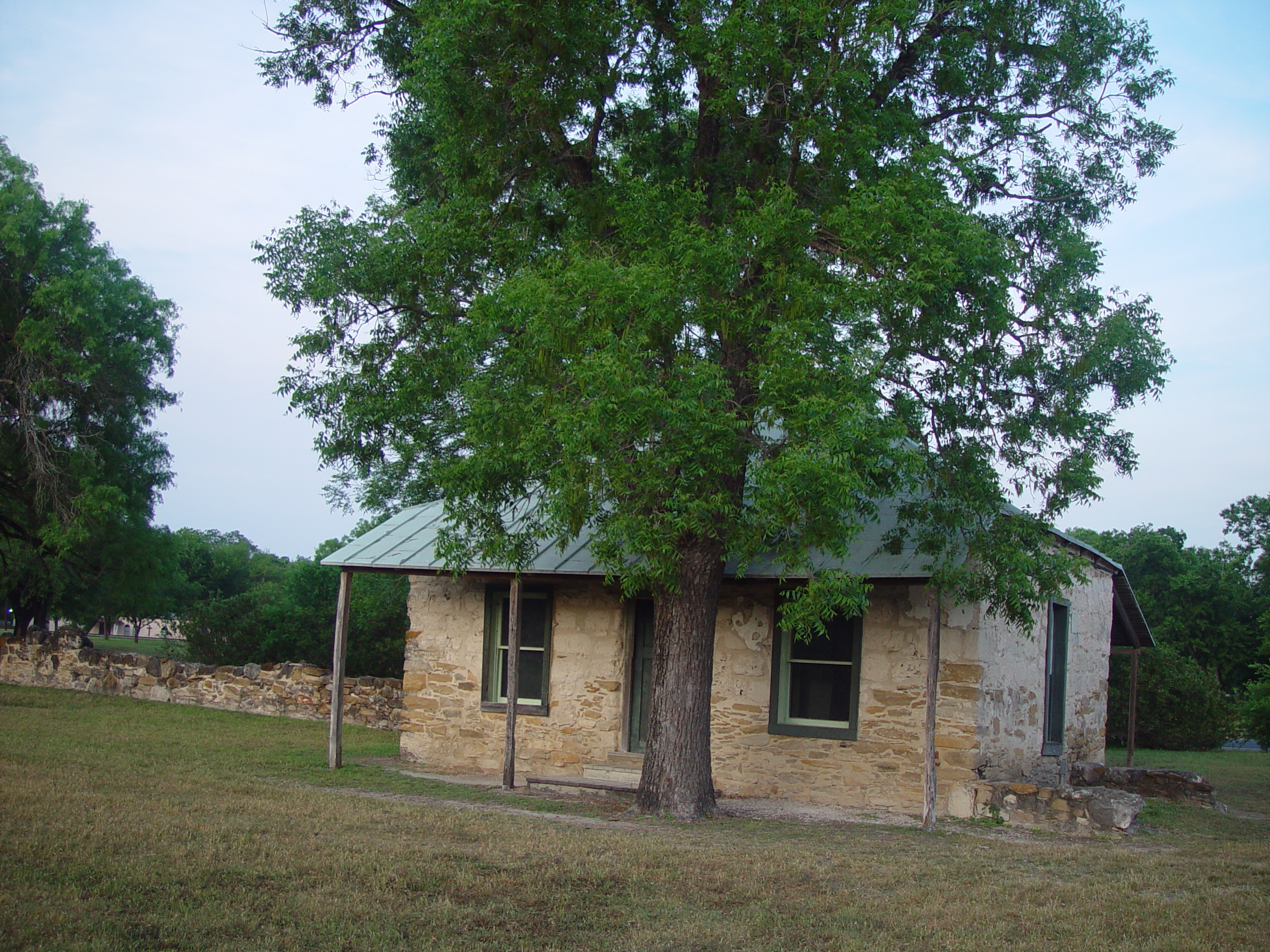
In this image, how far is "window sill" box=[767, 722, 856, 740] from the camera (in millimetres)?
11250

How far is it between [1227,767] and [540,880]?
16.6 m

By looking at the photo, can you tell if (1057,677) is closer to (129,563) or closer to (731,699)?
(731,699)

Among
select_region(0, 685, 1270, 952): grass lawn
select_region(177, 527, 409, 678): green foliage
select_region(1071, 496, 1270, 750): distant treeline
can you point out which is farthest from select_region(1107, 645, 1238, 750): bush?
select_region(177, 527, 409, 678): green foliage

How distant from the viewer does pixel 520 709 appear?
13219mm

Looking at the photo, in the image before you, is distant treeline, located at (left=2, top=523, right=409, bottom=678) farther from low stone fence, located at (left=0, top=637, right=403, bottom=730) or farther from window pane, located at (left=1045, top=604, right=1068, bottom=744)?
window pane, located at (left=1045, top=604, right=1068, bottom=744)

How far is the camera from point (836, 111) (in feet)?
32.1

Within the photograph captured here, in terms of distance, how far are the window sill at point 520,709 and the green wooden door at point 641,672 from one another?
42.3 inches

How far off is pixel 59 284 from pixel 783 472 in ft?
59.7

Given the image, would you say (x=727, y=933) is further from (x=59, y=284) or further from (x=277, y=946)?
(x=59, y=284)

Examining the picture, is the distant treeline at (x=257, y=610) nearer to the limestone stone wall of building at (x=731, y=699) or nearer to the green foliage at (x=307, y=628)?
the green foliage at (x=307, y=628)

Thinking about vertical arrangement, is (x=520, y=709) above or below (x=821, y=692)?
below

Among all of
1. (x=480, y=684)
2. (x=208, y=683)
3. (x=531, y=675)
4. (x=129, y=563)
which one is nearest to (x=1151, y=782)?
(x=531, y=675)

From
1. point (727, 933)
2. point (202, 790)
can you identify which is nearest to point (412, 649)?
point (202, 790)

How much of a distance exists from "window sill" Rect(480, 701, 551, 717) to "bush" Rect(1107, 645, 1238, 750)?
44.9 ft
